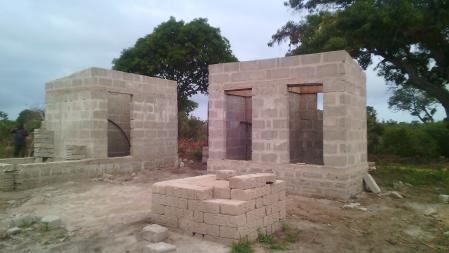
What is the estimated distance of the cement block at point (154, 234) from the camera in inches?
206

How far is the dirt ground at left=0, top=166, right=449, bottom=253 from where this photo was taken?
17.5 feet

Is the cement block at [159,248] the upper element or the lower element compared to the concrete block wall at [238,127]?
lower

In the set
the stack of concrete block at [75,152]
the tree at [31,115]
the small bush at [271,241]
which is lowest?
the small bush at [271,241]

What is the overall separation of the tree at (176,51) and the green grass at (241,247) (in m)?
13.6

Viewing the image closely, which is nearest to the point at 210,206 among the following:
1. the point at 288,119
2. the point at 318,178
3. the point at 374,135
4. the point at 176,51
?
the point at 318,178

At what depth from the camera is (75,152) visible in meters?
10.6

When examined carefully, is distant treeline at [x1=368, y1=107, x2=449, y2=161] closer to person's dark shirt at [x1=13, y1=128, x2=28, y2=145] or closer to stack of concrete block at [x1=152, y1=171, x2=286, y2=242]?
stack of concrete block at [x1=152, y1=171, x2=286, y2=242]

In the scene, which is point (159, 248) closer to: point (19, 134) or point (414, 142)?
point (19, 134)

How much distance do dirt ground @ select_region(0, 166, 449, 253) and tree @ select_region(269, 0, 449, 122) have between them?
231 inches

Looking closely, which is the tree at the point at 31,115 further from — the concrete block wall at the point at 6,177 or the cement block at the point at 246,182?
the cement block at the point at 246,182

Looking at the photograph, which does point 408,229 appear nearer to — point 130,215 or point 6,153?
point 130,215

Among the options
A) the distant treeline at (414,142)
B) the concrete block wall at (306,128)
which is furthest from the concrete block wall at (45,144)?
the distant treeline at (414,142)

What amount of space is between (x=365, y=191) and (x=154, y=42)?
12718 millimetres

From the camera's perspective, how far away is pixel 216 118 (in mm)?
10062
